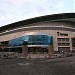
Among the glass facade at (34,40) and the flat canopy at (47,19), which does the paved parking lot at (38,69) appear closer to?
the glass facade at (34,40)

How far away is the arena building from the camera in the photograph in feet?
334

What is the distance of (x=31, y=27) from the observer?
112375mm

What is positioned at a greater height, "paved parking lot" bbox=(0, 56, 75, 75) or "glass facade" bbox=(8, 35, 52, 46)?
"glass facade" bbox=(8, 35, 52, 46)

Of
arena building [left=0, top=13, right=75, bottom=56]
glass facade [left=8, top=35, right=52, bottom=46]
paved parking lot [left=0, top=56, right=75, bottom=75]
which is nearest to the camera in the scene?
paved parking lot [left=0, top=56, right=75, bottom=75]

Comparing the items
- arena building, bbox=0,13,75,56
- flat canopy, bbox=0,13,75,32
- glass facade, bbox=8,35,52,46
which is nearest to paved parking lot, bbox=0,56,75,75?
arena building, bbox=0,13,75,56

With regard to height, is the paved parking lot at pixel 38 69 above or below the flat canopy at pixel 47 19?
below

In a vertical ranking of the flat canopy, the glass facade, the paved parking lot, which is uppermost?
the flat canopy

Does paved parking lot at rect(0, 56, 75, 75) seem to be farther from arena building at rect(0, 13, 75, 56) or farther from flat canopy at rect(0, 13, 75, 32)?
flat canopy at rect(0, 13, 75, 32)

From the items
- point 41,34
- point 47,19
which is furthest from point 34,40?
point 47,19

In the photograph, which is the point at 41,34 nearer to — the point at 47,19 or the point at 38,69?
the point at 47,19

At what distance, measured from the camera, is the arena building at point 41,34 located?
101812 millimetres

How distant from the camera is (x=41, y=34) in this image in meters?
105

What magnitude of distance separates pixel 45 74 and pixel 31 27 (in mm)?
95706

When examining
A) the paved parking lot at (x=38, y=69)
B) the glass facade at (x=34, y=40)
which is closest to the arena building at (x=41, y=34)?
the glass facade at (x=34, y=40)
